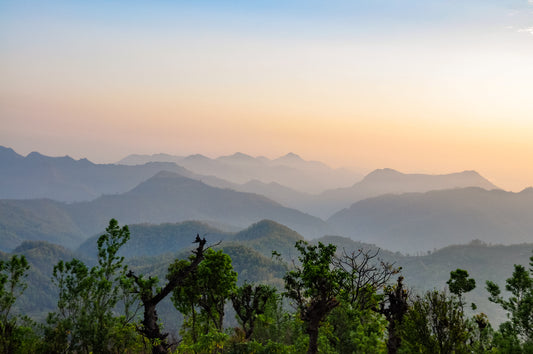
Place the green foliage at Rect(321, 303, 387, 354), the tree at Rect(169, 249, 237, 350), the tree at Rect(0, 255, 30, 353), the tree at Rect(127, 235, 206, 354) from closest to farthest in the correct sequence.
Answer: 1. the tree at Rect(0, 255, 30, 353)
2. the green foliage at Rect(321, 303, 387, 354)
3. the tree at Rect(127, 235, 206, 354)
4. the tree at Rect(169, 249, 237, 350)

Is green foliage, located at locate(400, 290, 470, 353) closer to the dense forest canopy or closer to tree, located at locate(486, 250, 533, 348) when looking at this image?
the dense forest canopy

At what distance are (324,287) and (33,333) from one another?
768 inches

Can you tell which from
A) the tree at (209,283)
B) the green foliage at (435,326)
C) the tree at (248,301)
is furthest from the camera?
the tree at (248,301)

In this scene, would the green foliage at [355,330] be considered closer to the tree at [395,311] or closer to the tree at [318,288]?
the tree at [395,311]

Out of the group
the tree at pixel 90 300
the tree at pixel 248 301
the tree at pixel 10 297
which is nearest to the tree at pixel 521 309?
the tree at pixel 248 301

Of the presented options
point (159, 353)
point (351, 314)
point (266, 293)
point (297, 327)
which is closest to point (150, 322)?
point (159, 353)

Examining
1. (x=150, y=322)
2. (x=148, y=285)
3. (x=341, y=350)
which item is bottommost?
(x=341, y=350)

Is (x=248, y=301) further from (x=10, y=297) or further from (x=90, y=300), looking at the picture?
(x=10, y=297)

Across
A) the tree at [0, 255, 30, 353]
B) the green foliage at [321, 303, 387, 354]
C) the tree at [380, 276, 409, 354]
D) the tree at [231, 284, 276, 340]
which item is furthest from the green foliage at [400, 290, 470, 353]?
the tree at [0, 255, 30, 353]

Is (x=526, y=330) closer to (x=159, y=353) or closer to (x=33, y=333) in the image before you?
(x=159, y=353)

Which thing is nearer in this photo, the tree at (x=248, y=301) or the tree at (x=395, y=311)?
the tree at (x=395, y=311)

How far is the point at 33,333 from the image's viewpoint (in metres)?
26.6

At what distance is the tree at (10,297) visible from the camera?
23.5 meters

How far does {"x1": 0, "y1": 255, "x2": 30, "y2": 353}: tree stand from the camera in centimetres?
2352
